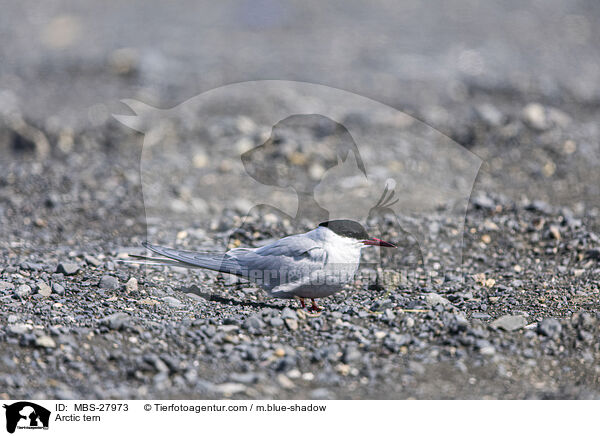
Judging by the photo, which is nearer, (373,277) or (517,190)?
(373,277)

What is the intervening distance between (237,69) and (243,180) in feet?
11.5

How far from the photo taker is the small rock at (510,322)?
4273 millimetres

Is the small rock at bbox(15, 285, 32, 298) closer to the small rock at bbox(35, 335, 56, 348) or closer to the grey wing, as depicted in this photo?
the small rock at bbox(35, 335, 56, 348)

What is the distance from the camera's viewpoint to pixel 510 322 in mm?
4316

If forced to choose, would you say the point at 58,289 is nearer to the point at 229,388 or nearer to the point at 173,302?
the point at 173,302

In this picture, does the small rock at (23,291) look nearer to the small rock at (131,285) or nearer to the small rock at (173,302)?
the small rock at (131,285)

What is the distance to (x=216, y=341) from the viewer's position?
4.06m

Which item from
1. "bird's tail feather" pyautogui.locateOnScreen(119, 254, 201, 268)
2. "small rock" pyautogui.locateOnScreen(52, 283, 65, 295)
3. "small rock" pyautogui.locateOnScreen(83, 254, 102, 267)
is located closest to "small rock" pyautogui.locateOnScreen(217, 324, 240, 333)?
"bird's tail feather" pyautogui.locateOnScreen(119, 254, 201, 268)

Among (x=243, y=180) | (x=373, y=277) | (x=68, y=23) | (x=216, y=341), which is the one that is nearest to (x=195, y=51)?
(x=68, y=23)

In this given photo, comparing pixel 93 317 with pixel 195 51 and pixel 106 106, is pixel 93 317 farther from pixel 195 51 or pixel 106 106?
pixel 195 51

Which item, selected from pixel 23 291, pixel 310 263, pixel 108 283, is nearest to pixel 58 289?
pixel 23 291
